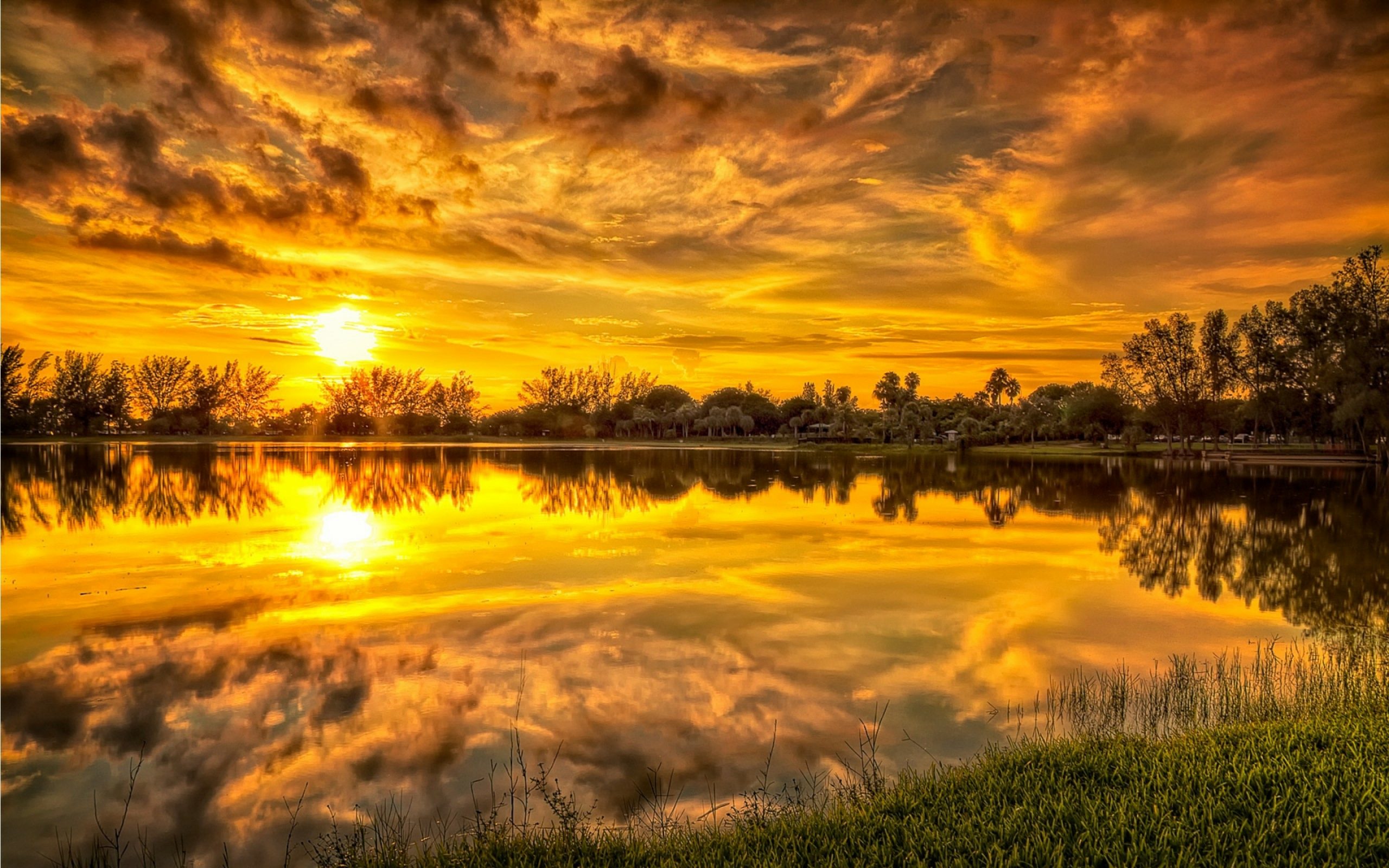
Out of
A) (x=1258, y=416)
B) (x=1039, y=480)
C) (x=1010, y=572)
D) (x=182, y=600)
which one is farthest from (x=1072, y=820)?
(x=1258, y=416)

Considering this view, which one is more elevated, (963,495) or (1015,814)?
(963,495)

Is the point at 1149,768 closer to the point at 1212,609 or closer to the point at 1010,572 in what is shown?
the point at 1212,609

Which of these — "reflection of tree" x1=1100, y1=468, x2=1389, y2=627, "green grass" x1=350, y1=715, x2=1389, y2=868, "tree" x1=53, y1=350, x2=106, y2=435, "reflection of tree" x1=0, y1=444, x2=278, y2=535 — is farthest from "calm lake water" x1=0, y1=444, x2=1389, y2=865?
"tree" x1=53, y1=350, x2=106, y2=435

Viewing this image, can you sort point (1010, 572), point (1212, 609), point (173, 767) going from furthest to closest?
point (1010, 572) → point (1212, 609) → point (173, 767)

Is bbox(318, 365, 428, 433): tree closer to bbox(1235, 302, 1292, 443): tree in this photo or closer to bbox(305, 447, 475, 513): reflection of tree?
bbox(305, 447, 475, 513): reflection of tree

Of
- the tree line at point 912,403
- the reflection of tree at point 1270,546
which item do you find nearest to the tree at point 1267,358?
the tree line at point 912,403

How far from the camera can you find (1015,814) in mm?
5895

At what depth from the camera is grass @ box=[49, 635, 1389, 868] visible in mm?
5473

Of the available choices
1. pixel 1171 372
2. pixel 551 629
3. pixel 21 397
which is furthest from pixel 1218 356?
pixel 21 397

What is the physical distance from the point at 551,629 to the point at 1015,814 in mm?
8731

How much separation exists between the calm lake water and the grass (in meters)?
0.46

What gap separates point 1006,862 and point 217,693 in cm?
975

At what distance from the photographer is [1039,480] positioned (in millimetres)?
50375

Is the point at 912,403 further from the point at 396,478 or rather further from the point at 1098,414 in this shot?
the point at 396,478
